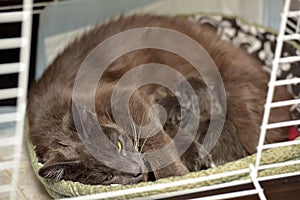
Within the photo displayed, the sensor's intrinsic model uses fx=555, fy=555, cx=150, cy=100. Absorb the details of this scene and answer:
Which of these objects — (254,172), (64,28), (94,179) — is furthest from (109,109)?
(64,28)

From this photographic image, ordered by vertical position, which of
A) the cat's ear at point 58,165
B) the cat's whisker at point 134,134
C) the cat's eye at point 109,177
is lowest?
the cat's eye at point 109,177

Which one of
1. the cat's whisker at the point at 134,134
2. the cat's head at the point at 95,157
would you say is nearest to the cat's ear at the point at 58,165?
the cat's head at the point at 95,157

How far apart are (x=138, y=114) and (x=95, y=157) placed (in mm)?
156

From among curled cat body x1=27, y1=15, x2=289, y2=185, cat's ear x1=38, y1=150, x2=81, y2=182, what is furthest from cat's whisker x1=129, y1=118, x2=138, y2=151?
cat's ear x1=38, y1=150, x2=81, y2=182

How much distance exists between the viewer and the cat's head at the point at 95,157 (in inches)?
47.0

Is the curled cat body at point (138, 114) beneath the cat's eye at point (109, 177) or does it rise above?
above

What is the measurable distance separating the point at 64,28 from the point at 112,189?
85 cm

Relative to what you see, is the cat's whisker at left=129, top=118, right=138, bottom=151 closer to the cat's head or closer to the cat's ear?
the cat's head

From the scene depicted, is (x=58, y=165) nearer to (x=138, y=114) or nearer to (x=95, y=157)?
(x=95, y=157)

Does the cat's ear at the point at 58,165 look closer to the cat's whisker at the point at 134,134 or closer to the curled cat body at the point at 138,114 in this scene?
the curled cat body at the point at 138,114

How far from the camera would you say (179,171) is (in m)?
1.31

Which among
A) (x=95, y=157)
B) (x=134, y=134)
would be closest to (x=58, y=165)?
(x=95, y=157)

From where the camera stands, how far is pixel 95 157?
4.01ft

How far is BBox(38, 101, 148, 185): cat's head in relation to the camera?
119 cm
